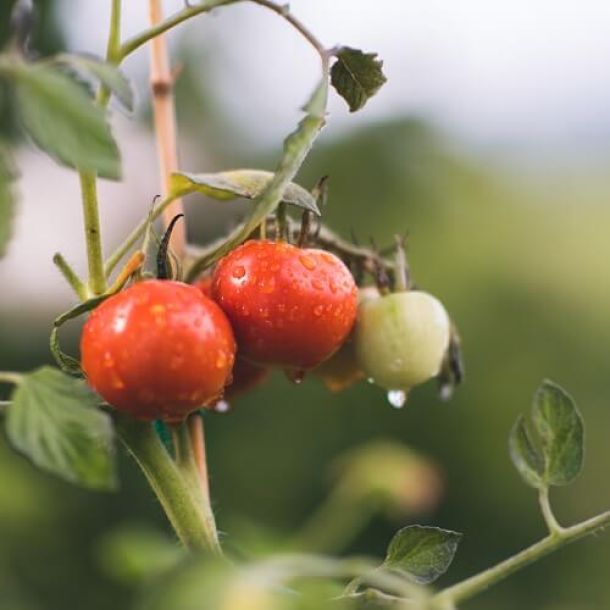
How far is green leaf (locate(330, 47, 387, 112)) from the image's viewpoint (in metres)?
0.50

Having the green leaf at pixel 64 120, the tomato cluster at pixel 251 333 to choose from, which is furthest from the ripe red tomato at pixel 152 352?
the green leaf at pixel 64 120

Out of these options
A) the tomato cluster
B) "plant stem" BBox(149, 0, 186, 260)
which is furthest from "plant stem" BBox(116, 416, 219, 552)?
"plant stem" BBox(149, 0, 186, 260)

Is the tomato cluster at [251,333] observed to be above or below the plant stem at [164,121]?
below

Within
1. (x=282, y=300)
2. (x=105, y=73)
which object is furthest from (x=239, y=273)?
(x=105, y=73)

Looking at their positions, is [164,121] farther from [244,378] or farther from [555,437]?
[555,437]

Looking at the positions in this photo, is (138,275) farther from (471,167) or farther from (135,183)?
(471,167)

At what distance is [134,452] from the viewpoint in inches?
19.2

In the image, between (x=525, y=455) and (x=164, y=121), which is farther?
(x=164, y=121)

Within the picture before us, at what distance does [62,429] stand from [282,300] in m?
0.17

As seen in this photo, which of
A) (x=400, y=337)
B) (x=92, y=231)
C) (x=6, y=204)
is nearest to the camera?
(x=6, y=204)

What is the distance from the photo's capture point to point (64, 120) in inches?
14.3

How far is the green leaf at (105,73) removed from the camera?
384 millimetres

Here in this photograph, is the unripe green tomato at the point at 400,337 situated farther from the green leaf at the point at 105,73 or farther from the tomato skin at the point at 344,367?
the green leaf at the point at 105,73

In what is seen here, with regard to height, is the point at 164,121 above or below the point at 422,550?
above
